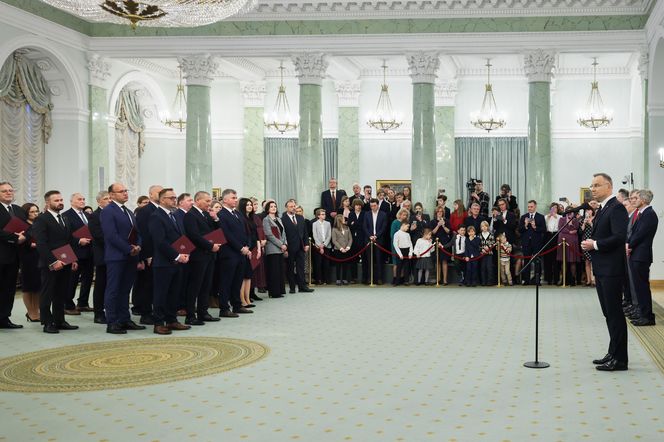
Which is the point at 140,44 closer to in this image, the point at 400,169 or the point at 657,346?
the point at 400,169

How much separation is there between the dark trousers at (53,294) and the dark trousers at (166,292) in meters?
1.22

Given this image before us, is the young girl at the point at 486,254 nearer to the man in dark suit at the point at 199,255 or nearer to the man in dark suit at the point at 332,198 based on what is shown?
the man in dark suit at the point at 332,198

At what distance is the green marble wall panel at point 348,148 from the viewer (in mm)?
25031

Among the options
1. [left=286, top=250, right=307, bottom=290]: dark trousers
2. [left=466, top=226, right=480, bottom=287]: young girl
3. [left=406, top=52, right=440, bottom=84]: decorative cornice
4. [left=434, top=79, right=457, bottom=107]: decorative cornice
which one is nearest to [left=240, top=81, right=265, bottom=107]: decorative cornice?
[left=434, top=79, right=457, bottom=107]: decorative cornice

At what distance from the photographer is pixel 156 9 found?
12.1m

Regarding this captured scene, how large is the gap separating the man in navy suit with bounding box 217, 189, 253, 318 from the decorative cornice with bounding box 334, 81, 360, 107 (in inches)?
542

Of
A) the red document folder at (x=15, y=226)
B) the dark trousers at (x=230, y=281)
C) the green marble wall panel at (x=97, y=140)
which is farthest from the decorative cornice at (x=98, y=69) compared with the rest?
the dark trousers at (x=230, y=281)

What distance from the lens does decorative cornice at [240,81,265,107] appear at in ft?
83.0

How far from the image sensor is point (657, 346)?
9047 mm

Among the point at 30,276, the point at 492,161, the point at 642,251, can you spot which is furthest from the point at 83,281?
the point at 492,161

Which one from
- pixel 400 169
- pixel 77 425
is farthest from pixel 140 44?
pixel 77 425

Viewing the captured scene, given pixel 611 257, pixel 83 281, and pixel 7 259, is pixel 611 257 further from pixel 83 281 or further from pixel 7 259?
pixel 83 281

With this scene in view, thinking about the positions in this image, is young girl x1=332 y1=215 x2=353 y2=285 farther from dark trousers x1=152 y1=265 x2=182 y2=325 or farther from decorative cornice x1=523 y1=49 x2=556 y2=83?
dark trousers x1=152 y1=265 x2=182 y2=325

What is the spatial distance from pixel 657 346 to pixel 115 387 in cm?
613
